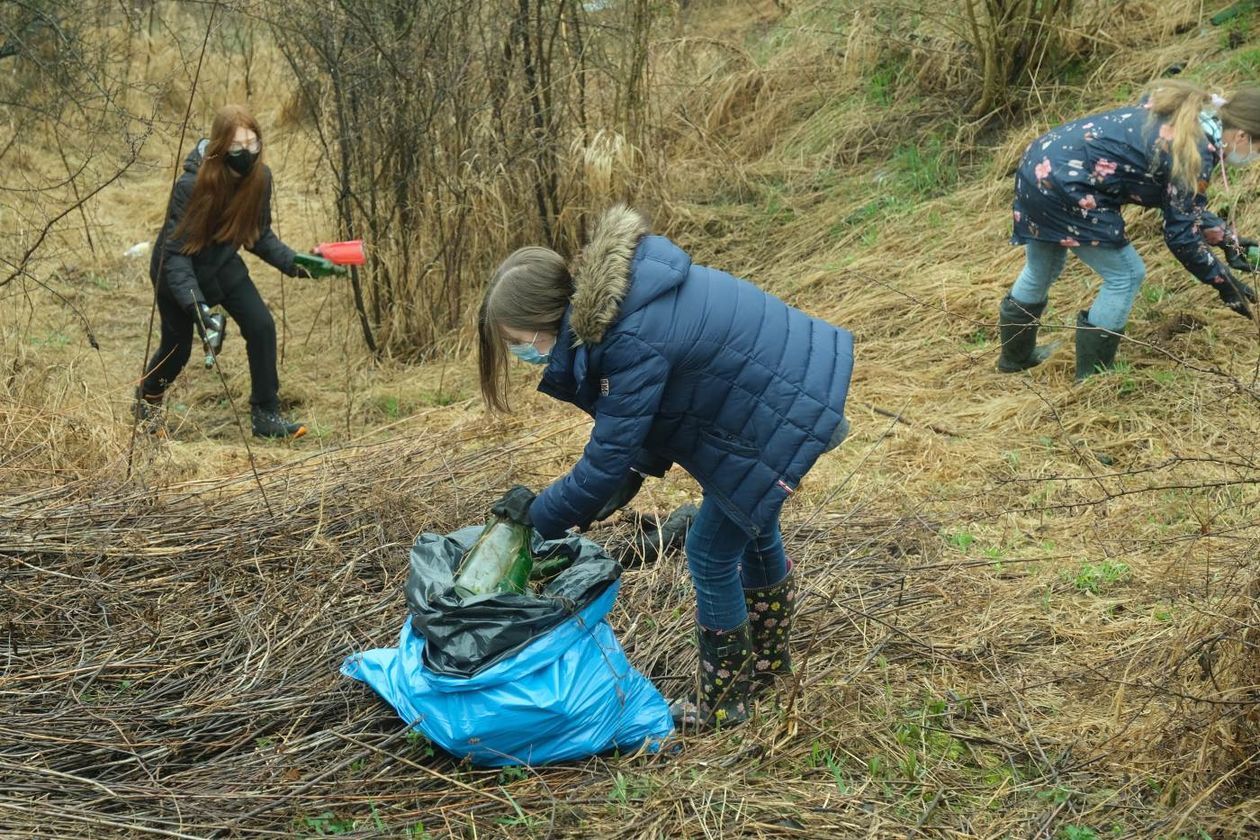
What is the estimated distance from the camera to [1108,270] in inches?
205

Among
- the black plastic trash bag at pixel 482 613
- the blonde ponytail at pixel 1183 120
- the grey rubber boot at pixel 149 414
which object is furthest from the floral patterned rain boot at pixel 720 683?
the blonde ponytail at pixel 1183 120

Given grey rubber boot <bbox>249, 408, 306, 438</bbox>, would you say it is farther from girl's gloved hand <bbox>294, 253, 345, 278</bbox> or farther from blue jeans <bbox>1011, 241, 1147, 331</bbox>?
blue jeans <bbox>1011, 241, 1147, 331</bbox>

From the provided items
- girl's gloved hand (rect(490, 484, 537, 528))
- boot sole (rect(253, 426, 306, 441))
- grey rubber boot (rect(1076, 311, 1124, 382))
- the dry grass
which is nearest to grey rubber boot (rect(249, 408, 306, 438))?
boot sole (rect(253, 426, 306, 441))

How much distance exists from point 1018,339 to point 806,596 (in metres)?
2.52

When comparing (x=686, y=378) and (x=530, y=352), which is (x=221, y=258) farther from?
(x=686, y=378)

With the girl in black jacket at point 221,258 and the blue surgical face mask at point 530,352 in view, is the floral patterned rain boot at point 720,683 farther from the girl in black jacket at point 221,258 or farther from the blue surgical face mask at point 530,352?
the girl in black jacket at point 221,258

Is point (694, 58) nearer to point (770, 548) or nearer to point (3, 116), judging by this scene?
point (3, 116)

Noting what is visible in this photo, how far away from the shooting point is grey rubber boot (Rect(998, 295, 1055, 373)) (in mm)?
5598

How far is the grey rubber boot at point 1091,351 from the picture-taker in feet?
17.5

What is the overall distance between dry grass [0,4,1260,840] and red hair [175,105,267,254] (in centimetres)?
90

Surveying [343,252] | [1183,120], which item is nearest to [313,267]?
[343,252]

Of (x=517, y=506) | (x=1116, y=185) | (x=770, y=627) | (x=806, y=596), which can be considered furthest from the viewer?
(x=1116, y=185)

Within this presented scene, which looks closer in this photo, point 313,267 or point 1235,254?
point 1235,254

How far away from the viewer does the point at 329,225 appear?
810 cm
